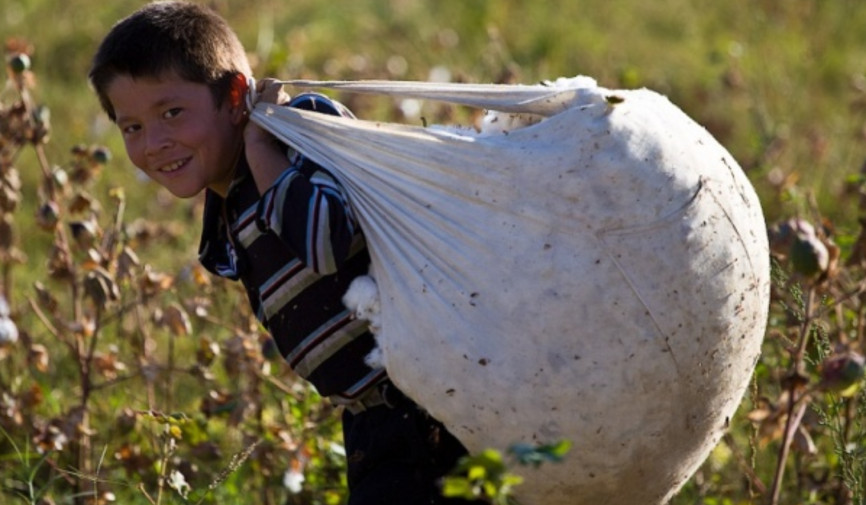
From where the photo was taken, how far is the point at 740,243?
90.0 inches

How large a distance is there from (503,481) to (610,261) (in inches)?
20.1

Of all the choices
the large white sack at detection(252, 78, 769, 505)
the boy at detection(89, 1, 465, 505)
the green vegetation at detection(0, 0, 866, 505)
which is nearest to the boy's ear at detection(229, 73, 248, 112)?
the boy at detection(89, 1, 465, 505)

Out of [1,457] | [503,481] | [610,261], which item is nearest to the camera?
[503,481]

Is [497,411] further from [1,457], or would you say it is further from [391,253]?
[1,457]

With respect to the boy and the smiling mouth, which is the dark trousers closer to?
the boy

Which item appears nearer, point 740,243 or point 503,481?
point 503,481

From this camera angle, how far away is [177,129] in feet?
8.57

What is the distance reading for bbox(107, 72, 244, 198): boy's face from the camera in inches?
103

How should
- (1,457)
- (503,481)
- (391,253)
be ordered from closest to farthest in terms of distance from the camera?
(503,481) → (391,253) → (1,457)

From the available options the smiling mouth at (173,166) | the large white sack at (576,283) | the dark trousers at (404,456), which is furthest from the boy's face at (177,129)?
the dark trousers at (404,456)

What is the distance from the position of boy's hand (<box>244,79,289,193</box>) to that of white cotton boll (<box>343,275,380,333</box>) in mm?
257

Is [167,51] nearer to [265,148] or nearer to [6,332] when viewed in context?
[265,148]

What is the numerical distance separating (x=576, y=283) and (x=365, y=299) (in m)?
0.40

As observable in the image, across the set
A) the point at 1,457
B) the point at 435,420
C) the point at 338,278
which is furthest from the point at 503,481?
the point at 1,457
